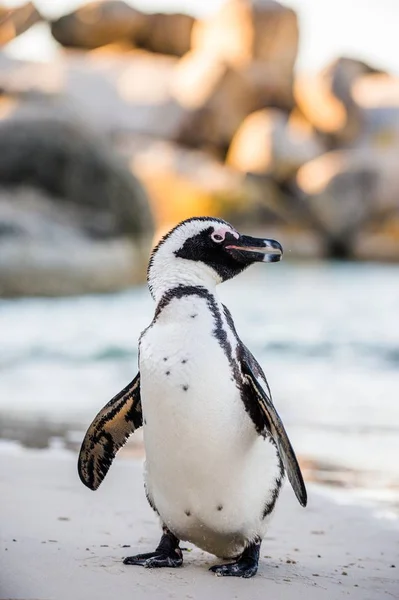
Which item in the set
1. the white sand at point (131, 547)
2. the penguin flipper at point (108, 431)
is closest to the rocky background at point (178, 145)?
the white sand at point (131, 547)

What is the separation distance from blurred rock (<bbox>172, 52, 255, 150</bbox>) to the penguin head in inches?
940

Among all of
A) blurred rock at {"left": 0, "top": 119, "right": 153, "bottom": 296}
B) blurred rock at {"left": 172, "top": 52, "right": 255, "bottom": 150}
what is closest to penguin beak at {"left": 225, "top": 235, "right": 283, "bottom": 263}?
blurred rock at {"left": 0, "top": 119, "right": 153, "bottom": 296}

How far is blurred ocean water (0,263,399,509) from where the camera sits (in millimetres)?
5055

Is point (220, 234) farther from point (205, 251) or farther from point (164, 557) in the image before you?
point (164, 557)

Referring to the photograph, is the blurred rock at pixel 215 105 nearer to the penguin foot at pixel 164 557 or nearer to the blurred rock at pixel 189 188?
the blurred rock at pixel 189 188

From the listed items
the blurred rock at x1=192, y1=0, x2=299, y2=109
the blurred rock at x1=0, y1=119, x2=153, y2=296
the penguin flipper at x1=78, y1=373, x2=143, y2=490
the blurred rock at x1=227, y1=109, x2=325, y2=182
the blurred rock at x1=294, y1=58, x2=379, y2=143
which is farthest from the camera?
the blurred rock at x1=192, y1=0, x2=299, y2=109

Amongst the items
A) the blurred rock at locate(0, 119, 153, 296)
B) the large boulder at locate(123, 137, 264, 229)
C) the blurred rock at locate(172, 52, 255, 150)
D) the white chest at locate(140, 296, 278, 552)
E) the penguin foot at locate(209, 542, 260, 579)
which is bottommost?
the penguin foot at locate(209, 542, 260, 579)

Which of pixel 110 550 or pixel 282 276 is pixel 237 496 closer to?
pixel 110 550

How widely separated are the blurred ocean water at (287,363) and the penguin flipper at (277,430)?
4.68ft

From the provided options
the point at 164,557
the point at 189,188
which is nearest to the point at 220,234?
the point at 164,557

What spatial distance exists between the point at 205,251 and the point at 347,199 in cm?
2035

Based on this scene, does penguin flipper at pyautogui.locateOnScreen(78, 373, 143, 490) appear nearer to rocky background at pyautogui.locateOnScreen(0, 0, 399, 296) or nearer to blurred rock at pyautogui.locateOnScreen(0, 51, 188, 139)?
rocky background at pyautogui.locateOnScreen(0, 0, 399, 296)

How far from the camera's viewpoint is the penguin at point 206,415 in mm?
→ 2459

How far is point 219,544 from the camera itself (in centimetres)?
263
